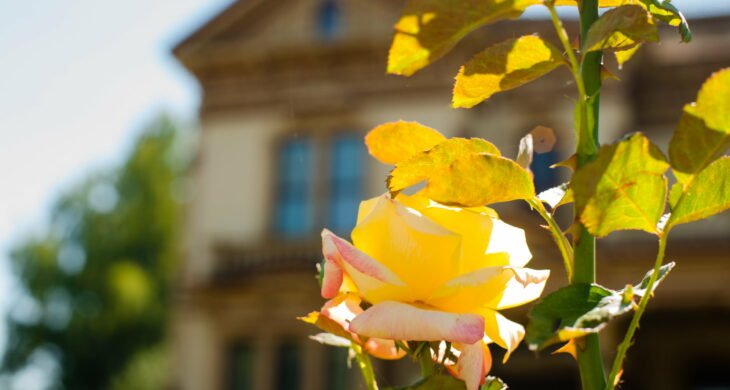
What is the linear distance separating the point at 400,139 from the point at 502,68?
58 millimetres

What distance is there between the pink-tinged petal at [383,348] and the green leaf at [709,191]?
0.45 feet

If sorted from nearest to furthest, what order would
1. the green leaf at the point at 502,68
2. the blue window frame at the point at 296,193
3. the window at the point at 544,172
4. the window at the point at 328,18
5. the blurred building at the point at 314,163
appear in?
the green leaf at the point at 502,68 → the window at the point at 544,172 → the blurred building at the point at 314,163 → the blue window frame at the point at 296,193 → the window at the point at 328,18

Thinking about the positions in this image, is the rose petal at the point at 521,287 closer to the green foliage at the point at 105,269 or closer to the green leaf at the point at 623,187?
the green leaf at the point at 623,187

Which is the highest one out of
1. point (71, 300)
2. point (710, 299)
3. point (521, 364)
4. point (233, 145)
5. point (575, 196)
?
point (575, 196)

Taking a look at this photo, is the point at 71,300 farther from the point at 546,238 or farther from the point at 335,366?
the point at 546,238

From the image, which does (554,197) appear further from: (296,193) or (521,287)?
(296,193)

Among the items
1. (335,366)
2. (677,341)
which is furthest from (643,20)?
(677,341)

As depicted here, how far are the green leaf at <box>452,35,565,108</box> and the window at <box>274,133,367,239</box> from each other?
8749mm

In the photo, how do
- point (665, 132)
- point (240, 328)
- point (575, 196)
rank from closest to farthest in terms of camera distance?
point (575, 196) → point (665, 132) → point (240, 328)

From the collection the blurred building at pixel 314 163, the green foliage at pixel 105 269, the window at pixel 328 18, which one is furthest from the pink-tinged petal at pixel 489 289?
the green foliage at pixel 105 269

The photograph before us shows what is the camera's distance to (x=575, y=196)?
1.21 ft

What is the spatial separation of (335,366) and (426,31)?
891 centimetres

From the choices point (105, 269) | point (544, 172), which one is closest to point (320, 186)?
point (544, 172)

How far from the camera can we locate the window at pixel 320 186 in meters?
9.36
